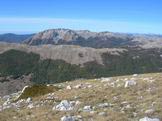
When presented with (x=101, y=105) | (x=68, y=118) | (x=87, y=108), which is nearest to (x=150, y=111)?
(x=101, y=105)

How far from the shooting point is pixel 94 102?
22.5m

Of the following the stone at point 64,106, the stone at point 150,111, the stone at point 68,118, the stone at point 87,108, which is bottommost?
the stone at point 64,106

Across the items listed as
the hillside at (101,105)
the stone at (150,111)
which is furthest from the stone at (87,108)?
the stone at (150,111)

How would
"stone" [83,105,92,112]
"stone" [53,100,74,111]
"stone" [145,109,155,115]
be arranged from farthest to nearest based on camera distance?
"stone" [53,100,74,111] < "stone" [83,105,92,112] < "stone" [145,109,155,115]

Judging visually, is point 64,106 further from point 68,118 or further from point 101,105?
point 68,118

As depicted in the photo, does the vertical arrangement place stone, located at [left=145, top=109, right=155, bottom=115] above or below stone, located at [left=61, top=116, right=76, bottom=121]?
above

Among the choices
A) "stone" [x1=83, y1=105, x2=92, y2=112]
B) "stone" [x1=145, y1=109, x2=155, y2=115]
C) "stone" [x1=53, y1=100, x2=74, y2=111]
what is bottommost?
"stone" [x1=53, y1=100, x2=74, y2=111]

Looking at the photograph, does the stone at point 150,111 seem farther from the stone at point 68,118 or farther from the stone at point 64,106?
the stone at point 64,106

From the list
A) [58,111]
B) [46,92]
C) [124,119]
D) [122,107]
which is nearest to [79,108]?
[58,111]

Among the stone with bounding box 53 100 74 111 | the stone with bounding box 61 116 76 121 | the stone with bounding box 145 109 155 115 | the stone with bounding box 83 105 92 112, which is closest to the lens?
the stone with bounding box 61 116 76 121

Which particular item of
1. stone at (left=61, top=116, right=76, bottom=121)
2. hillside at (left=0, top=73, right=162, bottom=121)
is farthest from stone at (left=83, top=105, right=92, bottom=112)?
stone at (left=61, top=116, right=76, bottom=121)

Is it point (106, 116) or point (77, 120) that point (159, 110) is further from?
point (77, 120)

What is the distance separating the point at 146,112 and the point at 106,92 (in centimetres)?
760

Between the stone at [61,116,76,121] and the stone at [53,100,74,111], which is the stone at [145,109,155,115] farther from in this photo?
the stone at [53,100,74,111]
